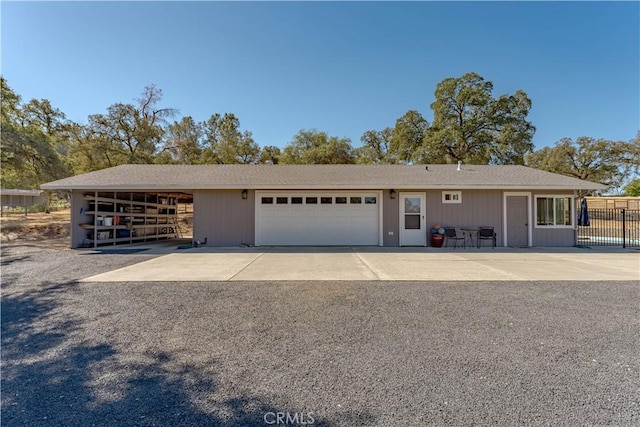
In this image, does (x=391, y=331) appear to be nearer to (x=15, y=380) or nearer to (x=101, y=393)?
(x=101, y=393)

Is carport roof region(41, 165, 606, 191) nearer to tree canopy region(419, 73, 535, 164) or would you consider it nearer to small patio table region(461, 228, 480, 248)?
small patio table region(461, 228, 480, 248)

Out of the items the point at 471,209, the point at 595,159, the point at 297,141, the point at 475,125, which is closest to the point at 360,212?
the point at 471,209

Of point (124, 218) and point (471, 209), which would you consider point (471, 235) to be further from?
point (124, 218)

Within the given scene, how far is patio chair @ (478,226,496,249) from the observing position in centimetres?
1090

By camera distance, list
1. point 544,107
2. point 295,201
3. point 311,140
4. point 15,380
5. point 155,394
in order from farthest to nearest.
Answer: point 311,140
point 544,107
point 295,201
point 15,380
point 155,394

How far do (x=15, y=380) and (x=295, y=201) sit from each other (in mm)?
9283

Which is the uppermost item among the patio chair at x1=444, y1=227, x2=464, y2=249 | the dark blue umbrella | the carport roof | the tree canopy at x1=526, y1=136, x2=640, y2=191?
the tree canopy at x1=526, y1=136, x2=640, y2=191

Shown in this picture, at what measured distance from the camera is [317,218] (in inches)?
451

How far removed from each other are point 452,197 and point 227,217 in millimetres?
8440

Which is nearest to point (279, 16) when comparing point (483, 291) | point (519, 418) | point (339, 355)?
point (483, 291)

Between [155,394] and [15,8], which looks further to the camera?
[15,8]

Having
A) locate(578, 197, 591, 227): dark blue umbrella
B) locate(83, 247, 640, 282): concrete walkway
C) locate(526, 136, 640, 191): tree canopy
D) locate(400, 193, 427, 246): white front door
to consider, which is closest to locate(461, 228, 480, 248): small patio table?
locate(83, 247, 640, 282): concrete walkway

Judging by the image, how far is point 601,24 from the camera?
11.4 m

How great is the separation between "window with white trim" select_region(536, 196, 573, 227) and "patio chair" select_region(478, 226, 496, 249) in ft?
6.19
